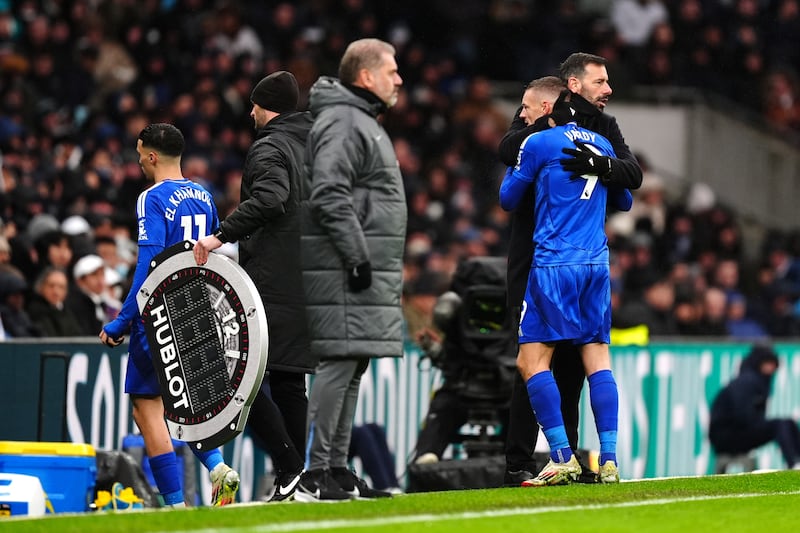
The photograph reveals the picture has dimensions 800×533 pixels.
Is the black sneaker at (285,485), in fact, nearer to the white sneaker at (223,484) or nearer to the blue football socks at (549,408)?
the white sneaker at (223,484)

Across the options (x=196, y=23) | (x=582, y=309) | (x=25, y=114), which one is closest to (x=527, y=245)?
(x=582, y=309)

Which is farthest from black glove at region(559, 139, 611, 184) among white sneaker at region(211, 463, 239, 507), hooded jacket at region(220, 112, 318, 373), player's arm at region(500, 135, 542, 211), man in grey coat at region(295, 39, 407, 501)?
white sneaker at region(211, 463, 239, 507)

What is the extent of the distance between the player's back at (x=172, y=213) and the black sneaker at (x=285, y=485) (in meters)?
1.29

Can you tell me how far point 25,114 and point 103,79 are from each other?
1.79 metres

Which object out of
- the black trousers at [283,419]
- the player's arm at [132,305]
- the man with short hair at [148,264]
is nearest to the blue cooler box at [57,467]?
the man with short hair at [148,264]

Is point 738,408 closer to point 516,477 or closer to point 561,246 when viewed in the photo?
point 516,477

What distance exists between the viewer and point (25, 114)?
59.7 feet

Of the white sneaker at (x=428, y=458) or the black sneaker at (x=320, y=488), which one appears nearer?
the black sneaker at (x=320, y=488)

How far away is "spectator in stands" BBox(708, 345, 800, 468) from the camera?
15.9m

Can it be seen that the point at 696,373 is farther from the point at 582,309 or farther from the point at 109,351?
the point at 582,309

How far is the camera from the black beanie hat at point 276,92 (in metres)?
9.09

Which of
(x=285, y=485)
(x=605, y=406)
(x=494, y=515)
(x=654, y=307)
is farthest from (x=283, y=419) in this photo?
(x=654, y=307)

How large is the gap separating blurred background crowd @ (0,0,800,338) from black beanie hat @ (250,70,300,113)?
13.3 ft

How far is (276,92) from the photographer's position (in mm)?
9117
